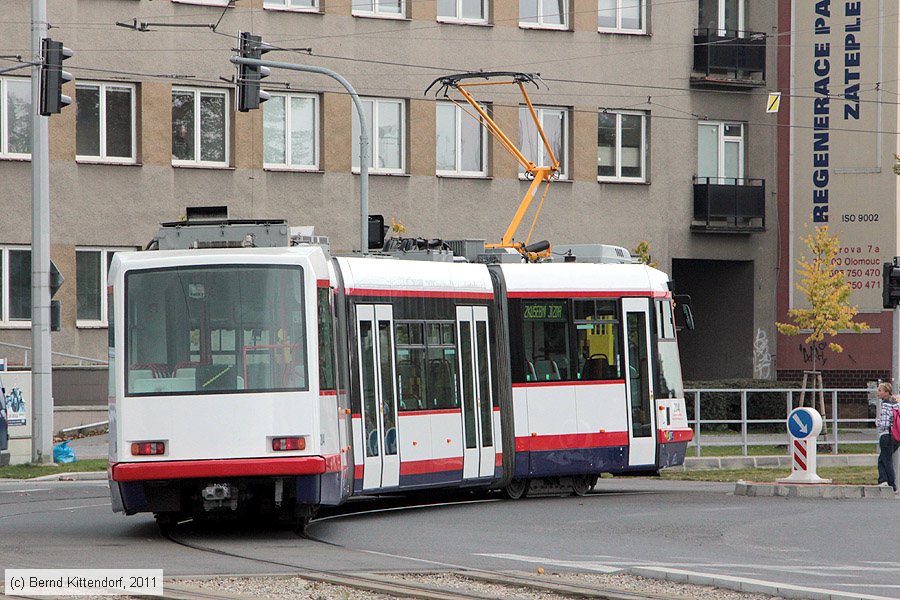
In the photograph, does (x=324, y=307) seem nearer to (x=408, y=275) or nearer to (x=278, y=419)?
(x=278, y=419)

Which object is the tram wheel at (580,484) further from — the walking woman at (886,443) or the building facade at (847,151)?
the building facade at (847,151)

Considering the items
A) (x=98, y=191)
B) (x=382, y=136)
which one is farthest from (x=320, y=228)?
(x=98, y=191)

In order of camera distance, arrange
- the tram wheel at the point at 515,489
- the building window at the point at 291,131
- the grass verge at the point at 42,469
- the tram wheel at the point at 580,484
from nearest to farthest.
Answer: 1. the tram wheel at the point at 515,489
2. the tram wheel at the point at 580,484
3. the grass verge at the point at 42,469
4. the building window at the point at 291,131

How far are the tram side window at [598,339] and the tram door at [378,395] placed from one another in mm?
3724

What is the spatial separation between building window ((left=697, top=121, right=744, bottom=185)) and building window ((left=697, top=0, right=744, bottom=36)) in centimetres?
236

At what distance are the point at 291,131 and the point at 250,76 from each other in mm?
12126

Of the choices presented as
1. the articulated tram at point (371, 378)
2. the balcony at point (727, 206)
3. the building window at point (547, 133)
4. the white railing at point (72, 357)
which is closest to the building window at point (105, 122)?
the white railing at point (72, 357)

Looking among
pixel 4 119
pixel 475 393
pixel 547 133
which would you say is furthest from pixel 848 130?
pixel 475 393

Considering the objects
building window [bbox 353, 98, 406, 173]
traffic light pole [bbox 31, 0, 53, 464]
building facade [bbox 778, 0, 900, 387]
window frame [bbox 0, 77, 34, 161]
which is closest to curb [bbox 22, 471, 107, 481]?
traffic light pole [bbox 31, 0, 53, 464]

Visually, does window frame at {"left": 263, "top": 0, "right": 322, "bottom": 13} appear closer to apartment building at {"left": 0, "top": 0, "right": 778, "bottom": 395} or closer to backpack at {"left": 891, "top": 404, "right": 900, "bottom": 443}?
apartment building at {"left": 0, "top": 0, "right": 778, "bottom": 395}

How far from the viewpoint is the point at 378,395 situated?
1756 centimetres

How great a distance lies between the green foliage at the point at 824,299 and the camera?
123 ft

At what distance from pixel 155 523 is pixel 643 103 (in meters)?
25.9

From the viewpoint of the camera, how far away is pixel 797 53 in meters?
→ 41.5
